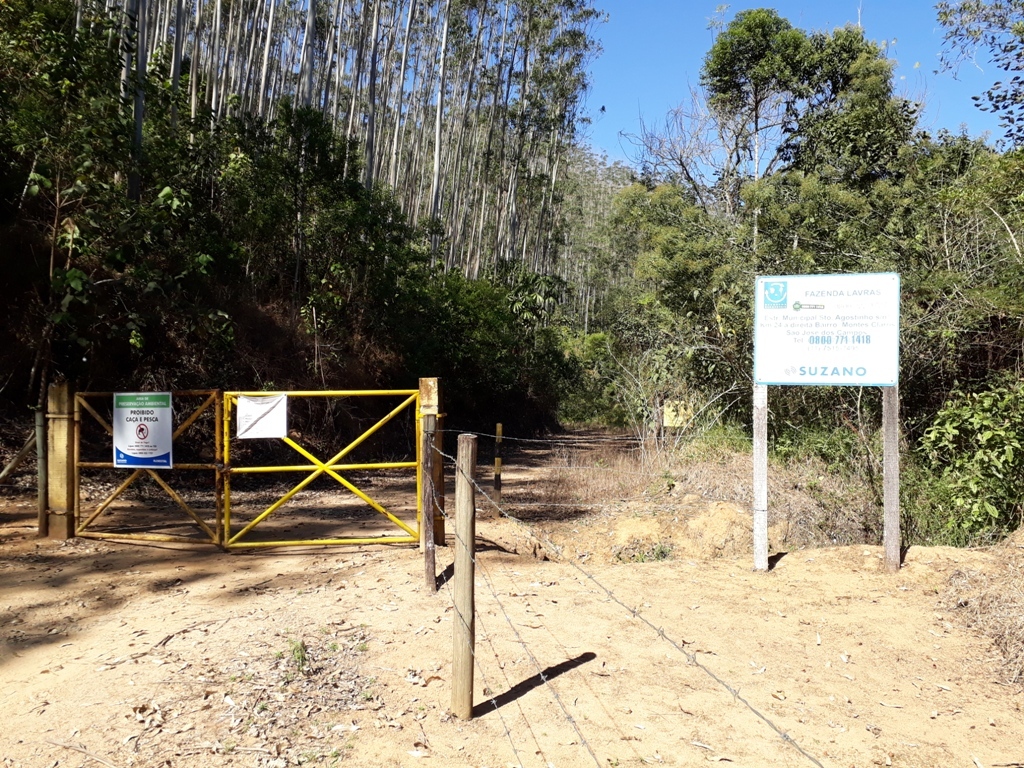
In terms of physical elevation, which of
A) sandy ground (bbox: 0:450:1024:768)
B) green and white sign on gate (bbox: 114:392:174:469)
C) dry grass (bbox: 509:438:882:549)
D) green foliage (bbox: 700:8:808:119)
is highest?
green foliage (bbox: 700:8:808:119)

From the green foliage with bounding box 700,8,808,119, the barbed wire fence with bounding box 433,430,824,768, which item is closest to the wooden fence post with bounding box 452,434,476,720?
the barbed wire fence with bounding box 433,430,824,768

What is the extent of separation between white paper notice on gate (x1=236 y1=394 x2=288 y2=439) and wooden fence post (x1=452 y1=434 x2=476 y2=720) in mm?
3608

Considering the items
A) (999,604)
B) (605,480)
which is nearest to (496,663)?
(999,604)

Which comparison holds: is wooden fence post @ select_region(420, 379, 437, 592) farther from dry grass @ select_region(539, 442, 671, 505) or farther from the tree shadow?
dry grass @ select_region(539, 442, 671, 505)

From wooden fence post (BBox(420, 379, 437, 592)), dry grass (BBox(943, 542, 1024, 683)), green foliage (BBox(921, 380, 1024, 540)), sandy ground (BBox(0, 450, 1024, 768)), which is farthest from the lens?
green foliage (BBox(921, 380, 1024, 540))

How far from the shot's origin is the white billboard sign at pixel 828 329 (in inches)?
268

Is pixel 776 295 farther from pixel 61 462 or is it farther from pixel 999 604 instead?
pixel 61 462

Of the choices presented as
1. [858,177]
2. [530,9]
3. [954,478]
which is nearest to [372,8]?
[530,9]

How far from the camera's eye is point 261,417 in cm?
714

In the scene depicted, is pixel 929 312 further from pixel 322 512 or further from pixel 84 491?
pixel 84 491

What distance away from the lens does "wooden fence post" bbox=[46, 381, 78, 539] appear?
7.46 m

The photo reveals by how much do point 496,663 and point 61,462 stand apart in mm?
5158

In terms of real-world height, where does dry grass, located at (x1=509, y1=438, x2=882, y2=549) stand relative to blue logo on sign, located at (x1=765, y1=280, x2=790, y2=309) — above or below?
below

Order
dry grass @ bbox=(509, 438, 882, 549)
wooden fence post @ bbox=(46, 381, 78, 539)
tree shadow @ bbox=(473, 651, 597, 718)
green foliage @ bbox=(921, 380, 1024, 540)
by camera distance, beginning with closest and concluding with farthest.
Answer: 1. tree shadow @ bbox=(473, 651, 597, 718)
2. wooden fence post @ bbox=(46, 381, 78, 539)
3. green foliage @ bbox=(921, 380, 1024, 540)
4. dry grass @ bbox=(509, 438, 882, 549)
